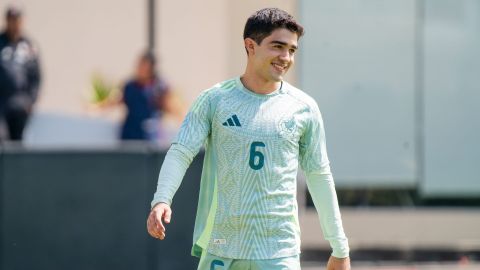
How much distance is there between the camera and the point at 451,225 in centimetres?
1280

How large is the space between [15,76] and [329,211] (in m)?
6.36

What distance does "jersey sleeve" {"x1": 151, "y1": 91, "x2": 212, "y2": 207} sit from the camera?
16.8 ft

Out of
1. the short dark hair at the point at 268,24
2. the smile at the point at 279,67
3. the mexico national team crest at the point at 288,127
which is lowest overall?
the mexico national team crest at the point at 288,127

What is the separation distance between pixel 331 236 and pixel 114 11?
25.1 feet

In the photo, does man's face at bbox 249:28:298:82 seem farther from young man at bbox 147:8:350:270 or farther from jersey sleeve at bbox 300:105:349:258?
jersey sleeve at bbox 300:105:349:258

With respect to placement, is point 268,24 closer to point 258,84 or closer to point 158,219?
point 258,84

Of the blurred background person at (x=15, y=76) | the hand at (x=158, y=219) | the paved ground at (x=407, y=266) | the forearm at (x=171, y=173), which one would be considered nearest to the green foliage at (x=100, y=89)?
the blurred background person at (x=15, y=76)

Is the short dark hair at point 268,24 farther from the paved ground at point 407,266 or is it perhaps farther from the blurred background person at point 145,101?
the paved ground at point 407,266

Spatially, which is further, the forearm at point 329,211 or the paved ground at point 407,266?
the paved ground at point 407,266

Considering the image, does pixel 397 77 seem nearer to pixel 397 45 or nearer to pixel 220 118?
pixel 397 45

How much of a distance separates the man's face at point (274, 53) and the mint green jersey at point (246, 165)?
0.36 feet

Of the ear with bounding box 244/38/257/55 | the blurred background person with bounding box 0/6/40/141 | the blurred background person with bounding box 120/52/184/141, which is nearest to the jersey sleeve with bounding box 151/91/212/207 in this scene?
the ear with bounding box 244/38/257/55

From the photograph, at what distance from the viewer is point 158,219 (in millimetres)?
4910

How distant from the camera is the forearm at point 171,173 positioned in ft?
16.6
